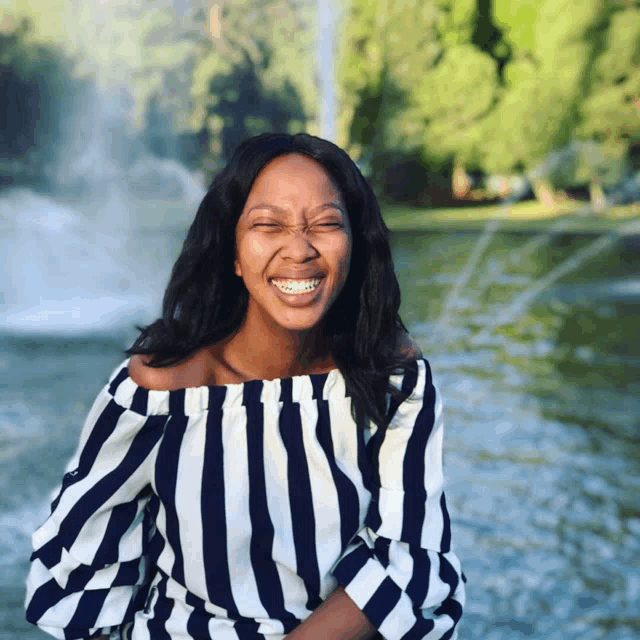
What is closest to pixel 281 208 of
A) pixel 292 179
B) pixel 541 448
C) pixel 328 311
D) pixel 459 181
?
pixel 292 179

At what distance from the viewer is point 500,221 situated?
11289 mm

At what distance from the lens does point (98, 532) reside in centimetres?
161

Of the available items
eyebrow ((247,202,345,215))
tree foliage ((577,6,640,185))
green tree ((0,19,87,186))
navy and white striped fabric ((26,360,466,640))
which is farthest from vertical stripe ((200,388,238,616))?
tree foliage ((577,6,640,185))

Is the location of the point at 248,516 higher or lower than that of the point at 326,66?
higher

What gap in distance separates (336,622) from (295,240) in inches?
21.6

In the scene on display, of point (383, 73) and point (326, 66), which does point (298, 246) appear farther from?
point (383, 73)

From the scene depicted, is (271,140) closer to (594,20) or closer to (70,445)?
(70,445)

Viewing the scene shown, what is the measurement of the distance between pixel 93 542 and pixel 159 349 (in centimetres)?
29

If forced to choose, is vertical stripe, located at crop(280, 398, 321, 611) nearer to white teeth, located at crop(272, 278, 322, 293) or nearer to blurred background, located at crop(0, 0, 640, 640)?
white teeth, located at crop(272, 278, 322, 293)

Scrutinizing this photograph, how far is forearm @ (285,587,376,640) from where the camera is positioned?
5.13 ft

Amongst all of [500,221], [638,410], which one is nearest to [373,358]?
[638,410]

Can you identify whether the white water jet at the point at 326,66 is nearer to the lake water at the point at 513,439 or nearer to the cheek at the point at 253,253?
the lake water at the point at 513,439

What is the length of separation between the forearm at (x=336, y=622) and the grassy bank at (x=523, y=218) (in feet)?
31.8

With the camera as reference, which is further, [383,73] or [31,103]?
[383,73]
